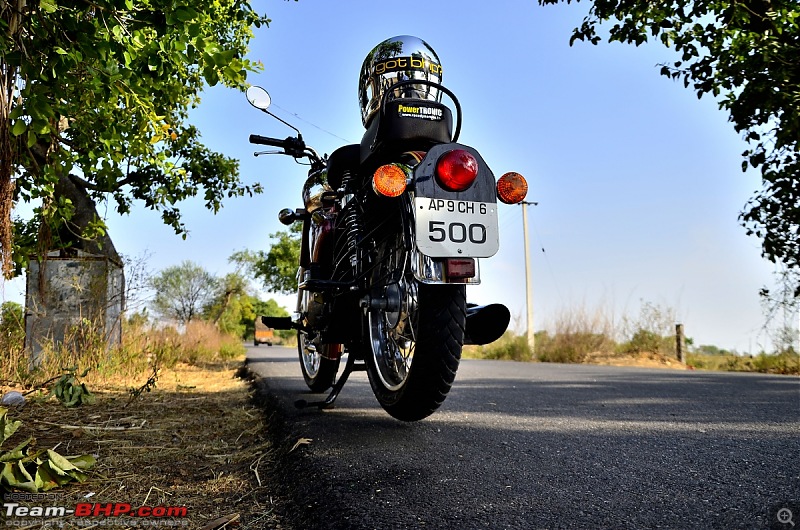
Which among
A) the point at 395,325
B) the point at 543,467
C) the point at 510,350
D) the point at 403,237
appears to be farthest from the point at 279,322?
the point at 510,350

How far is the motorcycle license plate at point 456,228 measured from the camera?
2.11 meters

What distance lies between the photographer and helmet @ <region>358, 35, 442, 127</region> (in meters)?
2.63

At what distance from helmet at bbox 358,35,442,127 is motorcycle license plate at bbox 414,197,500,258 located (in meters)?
0.70

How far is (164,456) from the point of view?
2363mm

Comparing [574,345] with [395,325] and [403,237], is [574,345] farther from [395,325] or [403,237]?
[403,237]

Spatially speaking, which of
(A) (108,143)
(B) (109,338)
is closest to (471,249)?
(A) (108,143)

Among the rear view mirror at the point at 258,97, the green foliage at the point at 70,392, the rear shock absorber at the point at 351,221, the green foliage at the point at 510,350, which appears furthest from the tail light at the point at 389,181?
the green foliage at the point at 510,350

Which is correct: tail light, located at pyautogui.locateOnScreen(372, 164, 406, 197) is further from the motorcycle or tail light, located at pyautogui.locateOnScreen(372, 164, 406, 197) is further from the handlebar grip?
the handlebar grip

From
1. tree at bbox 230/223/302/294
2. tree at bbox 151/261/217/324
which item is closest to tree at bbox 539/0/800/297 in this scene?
tree at bbox 230/223/302/294

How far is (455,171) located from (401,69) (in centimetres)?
80

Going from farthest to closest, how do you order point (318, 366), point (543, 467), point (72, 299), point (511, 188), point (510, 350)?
point (510, 350)
point (72, 299)
point (318, 366)
point (511, 188)
point (543, 467)

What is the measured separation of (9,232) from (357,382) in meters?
2.99

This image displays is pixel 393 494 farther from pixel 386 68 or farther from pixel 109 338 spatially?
pixel 109 338

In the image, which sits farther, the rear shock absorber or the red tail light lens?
the rear shock absorber
